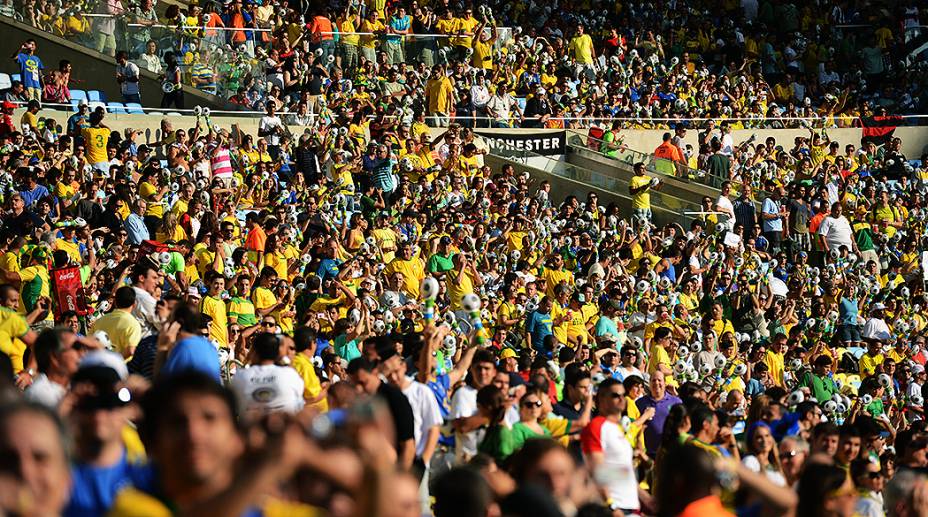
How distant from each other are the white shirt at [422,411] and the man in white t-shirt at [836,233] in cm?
1457

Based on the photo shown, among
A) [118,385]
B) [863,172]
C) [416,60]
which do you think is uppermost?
[118,385]

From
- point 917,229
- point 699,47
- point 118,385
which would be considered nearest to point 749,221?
point 917,229

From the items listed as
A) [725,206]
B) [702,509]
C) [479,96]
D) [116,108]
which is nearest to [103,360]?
[702,509]

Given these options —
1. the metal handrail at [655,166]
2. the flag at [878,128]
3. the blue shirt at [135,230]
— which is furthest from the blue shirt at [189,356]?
the flag at [878,128]

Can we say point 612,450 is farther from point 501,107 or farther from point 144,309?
point 501,107

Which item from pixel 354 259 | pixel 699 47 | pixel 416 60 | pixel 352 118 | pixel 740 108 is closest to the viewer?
pixel 354 259

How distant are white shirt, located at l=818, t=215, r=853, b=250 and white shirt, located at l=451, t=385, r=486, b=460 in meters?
13.8

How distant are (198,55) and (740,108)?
1033cm

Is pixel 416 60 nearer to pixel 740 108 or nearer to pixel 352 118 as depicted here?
pixel 352 118

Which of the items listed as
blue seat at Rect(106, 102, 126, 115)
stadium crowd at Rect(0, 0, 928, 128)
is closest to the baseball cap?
blue seat at Rect(106, 102, 126, 115)

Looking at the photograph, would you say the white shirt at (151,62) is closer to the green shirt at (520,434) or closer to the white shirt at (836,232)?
the white shirt at (836,232)

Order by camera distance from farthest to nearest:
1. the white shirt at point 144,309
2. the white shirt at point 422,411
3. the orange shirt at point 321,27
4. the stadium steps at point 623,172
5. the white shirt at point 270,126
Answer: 1. the orange shirt at point 321,27
2. the stadium steps at point 623,172
3. the white shirt at point 270,126
4. the white shirt at point 144,309
5. the white shirt at point 422,411

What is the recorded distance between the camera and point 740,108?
27.3 metres

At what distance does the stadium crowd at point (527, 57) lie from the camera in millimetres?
22422
